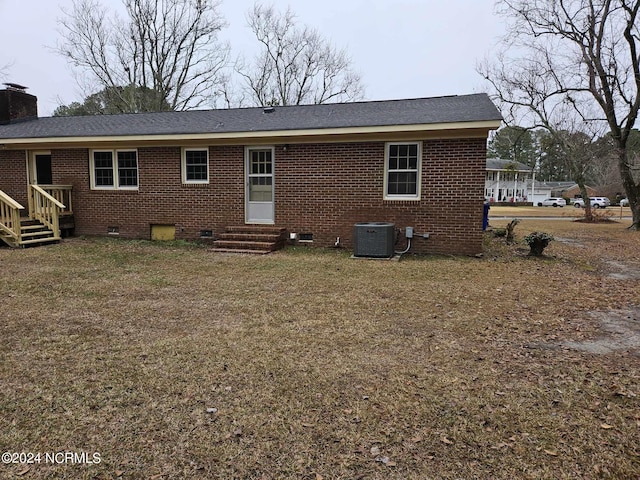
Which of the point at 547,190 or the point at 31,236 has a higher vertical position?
the point at 547,190

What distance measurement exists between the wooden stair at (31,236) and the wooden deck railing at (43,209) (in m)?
0.15

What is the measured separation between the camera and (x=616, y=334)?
4.62 m

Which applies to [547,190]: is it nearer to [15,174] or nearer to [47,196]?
[15,174]

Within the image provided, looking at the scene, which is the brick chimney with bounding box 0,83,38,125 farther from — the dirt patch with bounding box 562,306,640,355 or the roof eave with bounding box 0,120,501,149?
the dirt patch with bounding box 562,306,640,355

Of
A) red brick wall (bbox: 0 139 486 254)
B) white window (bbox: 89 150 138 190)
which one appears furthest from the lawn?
white window (bbox: 89 150 138 190)

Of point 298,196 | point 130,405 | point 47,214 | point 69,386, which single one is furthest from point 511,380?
point 47,214

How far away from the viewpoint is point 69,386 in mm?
3250

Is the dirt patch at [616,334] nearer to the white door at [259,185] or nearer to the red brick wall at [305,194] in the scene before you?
the red brick wall at [305,194]

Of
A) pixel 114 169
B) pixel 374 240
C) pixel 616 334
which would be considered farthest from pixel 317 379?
pixel 114 169

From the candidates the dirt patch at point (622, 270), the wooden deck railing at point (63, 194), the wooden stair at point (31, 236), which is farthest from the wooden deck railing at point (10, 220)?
the dirt patch at point (622, 270)

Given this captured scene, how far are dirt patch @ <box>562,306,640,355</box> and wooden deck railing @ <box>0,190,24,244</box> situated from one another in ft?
37.6

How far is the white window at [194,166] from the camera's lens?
11.5 m

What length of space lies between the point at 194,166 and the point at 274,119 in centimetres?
256

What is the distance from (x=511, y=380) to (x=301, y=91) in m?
31.3
